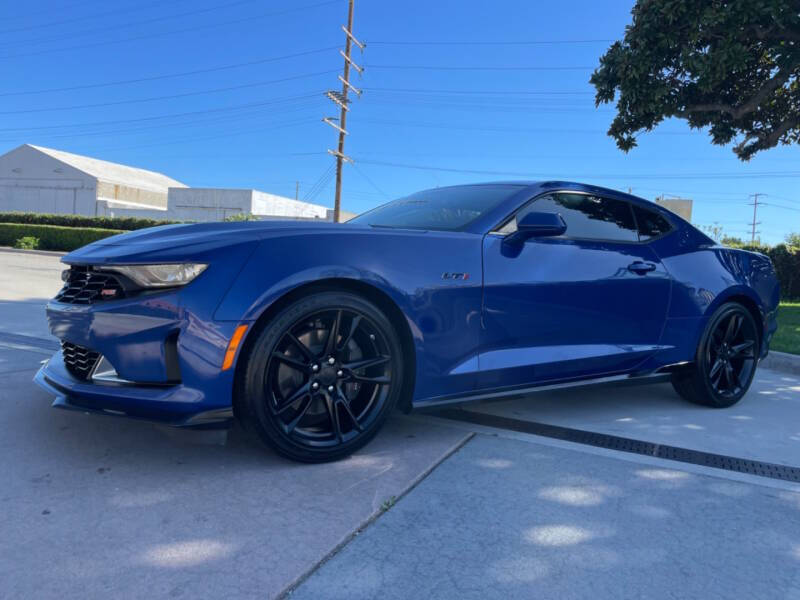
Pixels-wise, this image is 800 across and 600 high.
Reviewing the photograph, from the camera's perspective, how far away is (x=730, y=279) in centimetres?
416

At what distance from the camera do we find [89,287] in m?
2.54

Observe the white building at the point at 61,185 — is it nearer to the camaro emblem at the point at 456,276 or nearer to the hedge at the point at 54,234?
the hedge at the point at 54,234

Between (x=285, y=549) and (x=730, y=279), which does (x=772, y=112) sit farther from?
(x=285, y=549)

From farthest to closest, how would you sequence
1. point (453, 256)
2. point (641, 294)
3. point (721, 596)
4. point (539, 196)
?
point (641, 294), point (539, 196), point (453, 256), point (721, 596)

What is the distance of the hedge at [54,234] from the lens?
2278 centimetres

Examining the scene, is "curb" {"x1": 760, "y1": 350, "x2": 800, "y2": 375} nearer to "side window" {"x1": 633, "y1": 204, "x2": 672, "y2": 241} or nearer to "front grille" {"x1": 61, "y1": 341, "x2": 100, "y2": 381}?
"side window" {"x1": 633, "y1": 204, "x2": 672, "y2": 241}

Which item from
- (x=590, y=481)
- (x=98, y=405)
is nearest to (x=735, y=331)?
(x=590, y=481)

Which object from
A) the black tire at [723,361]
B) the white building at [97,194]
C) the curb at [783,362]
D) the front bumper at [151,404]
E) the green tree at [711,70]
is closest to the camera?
the front bumper at [151,404]

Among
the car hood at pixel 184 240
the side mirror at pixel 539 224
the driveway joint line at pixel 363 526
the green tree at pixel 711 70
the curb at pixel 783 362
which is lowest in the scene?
the driveway joint line at pixel 363 526

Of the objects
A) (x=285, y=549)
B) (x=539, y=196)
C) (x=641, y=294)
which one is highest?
(x=539, y=196)

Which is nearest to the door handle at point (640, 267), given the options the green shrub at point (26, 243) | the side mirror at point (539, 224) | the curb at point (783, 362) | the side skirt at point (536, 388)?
the side skirt at point (536, 388)

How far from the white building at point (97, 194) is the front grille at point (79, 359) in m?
36.9

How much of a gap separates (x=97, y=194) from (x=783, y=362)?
46245 mm

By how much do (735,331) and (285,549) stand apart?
12.4 feet
